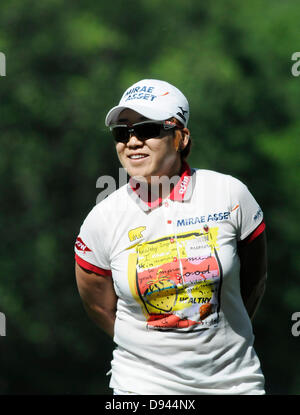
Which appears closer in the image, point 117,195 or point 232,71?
point 117,195

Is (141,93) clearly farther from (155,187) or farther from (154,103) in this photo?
(155,187)

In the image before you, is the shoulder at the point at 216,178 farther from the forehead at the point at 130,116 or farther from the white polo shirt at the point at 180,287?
the forehead at the point at 130,116

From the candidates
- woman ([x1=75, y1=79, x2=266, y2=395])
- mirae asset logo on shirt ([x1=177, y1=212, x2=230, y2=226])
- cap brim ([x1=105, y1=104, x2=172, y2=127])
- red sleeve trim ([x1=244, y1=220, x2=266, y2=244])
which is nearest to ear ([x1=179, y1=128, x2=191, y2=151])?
woman ([x1=75, y1=79, x2=266, y2=395])

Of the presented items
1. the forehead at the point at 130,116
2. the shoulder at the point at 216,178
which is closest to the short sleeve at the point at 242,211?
the shoulder at the point at 216,178

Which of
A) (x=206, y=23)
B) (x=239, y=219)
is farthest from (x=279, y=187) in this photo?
(x=239, y=219)

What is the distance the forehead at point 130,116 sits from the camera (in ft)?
9.78

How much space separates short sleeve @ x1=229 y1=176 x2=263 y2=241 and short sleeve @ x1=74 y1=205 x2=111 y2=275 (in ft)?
1.72

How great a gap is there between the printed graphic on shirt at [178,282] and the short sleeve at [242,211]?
0.20 meters

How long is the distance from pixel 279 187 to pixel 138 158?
1025 cm

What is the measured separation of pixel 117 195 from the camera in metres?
3.02

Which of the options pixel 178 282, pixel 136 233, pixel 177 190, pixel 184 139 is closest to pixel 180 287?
pixel 178 282

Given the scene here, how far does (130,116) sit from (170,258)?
613 millimetres

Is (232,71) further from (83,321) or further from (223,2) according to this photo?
(83,321)

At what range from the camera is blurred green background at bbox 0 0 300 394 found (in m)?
12.2
